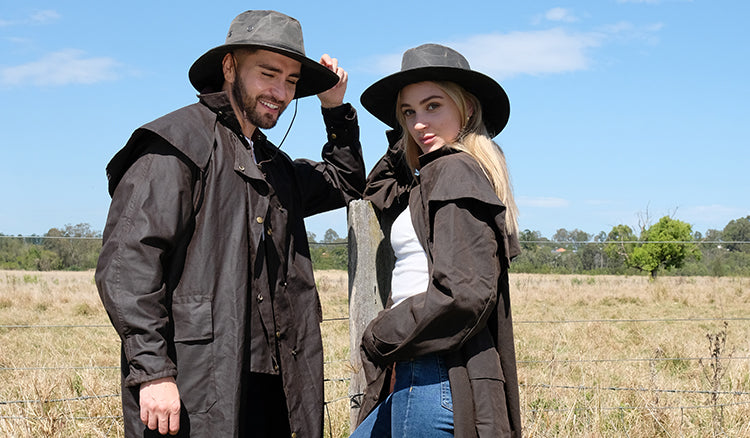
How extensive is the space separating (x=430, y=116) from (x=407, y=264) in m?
0.59

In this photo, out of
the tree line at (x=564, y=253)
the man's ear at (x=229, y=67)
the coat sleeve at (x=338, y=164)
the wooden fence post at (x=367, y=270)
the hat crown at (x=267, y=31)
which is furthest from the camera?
the tree line at (x=564, y=253)

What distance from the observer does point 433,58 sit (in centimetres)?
242

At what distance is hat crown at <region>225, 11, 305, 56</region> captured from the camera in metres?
2.54

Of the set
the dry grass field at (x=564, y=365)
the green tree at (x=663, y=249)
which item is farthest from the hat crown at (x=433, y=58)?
the green tree at (x=663, y=249)

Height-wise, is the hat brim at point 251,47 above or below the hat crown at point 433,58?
above

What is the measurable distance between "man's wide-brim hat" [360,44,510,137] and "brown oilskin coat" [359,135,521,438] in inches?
14.3

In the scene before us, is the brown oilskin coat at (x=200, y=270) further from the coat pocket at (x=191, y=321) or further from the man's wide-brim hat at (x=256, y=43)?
the man's wide-brim hat at (x=256, y=43)

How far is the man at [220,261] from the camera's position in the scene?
2.13 meters

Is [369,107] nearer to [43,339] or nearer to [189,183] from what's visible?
[189,183]

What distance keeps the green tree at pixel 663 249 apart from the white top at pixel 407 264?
122 ft

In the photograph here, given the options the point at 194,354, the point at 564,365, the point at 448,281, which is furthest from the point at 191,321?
the point at 564,365

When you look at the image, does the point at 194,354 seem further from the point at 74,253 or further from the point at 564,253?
the point at 564,253

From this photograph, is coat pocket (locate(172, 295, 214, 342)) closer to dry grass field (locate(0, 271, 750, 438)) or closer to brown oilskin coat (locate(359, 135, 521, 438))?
brown oilskin coat (locate(359, 135, 521, 438))

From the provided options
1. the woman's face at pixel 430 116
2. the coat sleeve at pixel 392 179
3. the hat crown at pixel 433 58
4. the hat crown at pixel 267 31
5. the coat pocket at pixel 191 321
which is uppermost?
the hat crown at pixel 267 31
